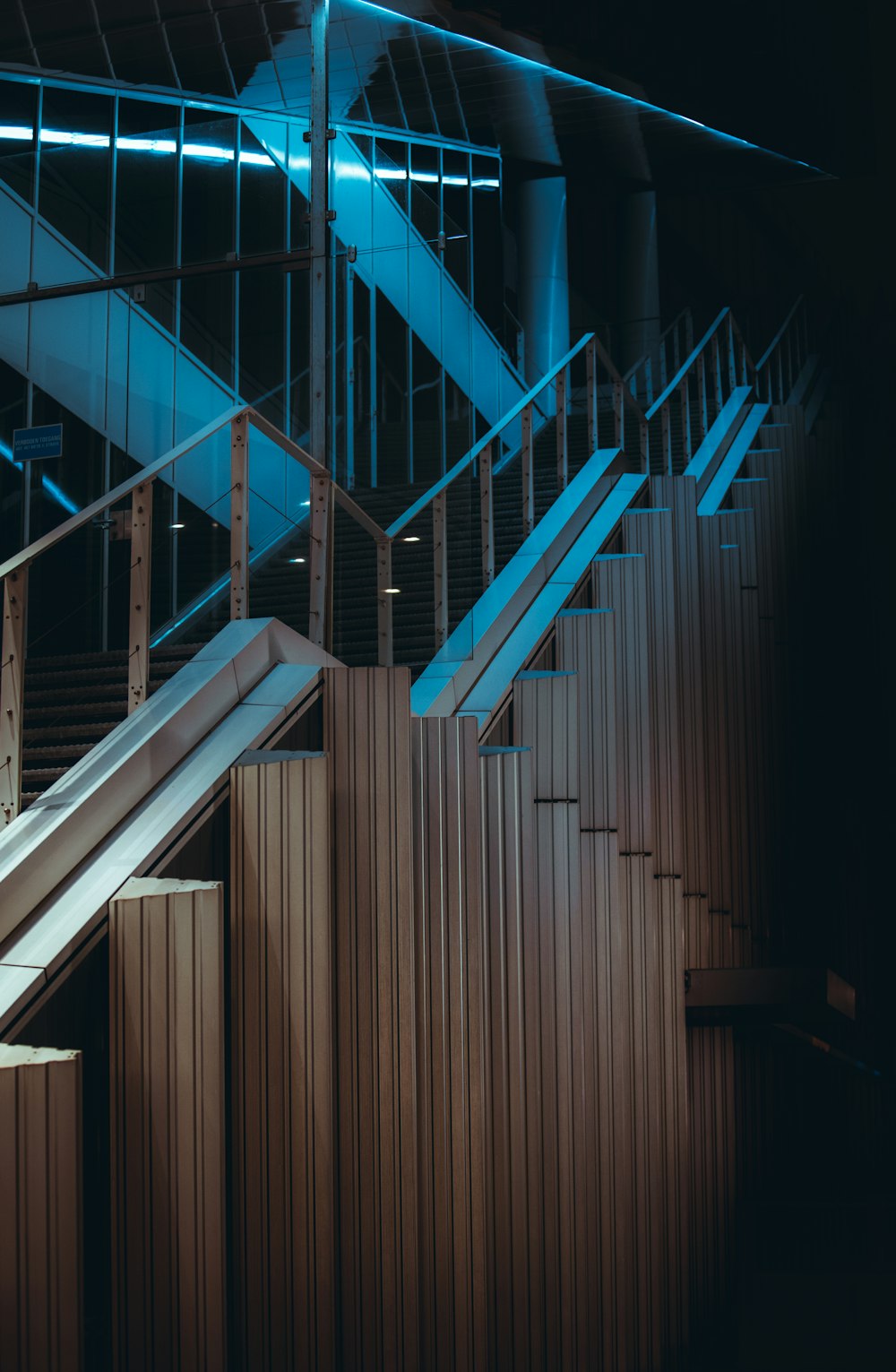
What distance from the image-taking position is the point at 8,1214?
273 centimetres

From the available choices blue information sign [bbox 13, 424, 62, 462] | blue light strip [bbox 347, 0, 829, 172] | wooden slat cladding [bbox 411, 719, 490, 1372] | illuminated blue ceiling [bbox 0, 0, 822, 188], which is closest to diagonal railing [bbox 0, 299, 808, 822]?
wooden slat cladding [bbox 411, 719, 490, 1372]

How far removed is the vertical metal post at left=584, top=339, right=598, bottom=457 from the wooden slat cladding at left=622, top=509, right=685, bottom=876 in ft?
4.87

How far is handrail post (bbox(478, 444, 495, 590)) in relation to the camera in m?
7.13

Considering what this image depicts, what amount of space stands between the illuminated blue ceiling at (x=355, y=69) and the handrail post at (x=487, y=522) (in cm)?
359

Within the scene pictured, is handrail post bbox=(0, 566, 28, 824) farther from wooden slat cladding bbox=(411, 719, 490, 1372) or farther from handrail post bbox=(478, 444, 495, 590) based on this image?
handrail post bbox=(478, 444, 495, 590)

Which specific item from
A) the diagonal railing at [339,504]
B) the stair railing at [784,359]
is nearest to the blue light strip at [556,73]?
the stair railing at [784,359]

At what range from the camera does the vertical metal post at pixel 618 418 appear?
994cm

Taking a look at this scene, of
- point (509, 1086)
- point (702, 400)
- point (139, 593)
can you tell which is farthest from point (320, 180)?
point (509, 1086)

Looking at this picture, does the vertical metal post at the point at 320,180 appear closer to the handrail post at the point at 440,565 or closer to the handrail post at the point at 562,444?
the handrail post at the point at 562,444

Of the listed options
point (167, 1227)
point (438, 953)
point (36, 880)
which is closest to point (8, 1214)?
point (167, 1227)

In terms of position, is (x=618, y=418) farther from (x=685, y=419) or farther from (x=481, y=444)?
(x=481, y=444)

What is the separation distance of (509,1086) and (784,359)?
9.52 metres

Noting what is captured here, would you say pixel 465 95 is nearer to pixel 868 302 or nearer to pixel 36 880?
pixel 868 302

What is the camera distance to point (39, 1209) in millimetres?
2775
